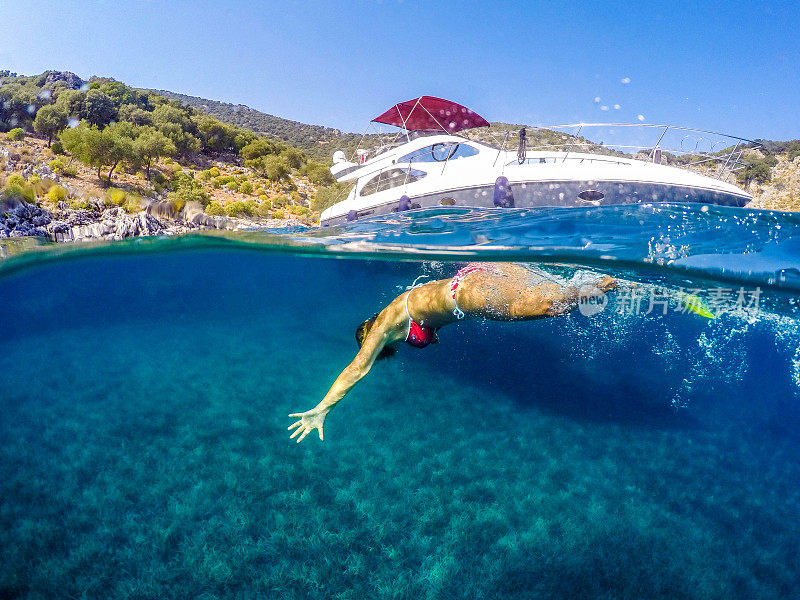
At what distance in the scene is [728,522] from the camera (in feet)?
27.7

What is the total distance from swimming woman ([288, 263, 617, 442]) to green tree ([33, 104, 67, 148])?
38161mm

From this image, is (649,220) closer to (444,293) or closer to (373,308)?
(444,293)

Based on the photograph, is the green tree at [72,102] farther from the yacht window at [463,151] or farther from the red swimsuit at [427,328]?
the red swimsuit at [427,328]

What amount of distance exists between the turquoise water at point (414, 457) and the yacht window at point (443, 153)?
8.53ft

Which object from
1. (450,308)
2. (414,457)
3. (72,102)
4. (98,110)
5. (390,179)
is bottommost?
(414,457)

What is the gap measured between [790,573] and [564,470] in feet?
13.3

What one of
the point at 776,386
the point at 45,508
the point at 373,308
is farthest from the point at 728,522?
the point at 776,386

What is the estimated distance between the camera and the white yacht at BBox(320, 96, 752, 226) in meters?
7.86

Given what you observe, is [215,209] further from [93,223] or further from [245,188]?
[93,223]

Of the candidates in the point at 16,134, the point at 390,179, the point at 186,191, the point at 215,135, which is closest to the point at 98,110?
the point at 16,134

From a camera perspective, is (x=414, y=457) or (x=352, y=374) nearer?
(x=352, y=374)

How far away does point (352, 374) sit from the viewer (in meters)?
4.15

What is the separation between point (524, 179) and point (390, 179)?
393 cm

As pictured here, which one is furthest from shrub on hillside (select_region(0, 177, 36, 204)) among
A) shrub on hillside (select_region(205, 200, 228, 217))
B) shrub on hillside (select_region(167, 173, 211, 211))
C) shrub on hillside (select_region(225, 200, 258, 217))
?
shrub on hillside (select_region(225, 200, 258, 217))
